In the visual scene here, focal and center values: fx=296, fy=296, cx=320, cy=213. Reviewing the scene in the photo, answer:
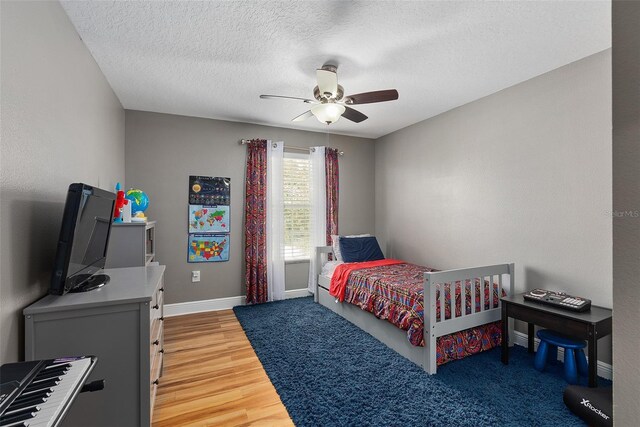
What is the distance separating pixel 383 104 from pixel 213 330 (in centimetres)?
321

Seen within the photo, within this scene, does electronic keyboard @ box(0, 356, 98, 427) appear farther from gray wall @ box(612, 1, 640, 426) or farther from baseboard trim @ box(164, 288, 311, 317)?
baseboard trim @ box(164, 288, 311, 317)

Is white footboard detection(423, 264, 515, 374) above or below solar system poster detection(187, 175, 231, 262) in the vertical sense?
below

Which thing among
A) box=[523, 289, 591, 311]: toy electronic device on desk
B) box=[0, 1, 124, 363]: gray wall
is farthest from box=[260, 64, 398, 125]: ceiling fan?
box=[523, 289, 591, 311]: toy electronic device on desk

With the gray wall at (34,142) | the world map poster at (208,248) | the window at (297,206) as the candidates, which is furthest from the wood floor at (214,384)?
the window at (297,206)

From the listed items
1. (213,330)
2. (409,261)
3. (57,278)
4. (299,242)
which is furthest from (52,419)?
(409,261)

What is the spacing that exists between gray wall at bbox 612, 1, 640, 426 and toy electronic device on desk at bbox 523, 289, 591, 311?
195 cm

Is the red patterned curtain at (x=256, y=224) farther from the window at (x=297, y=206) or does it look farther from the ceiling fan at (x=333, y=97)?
the ceiling fan at (x=333, y=97)

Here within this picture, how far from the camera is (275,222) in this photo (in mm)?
A: 4254

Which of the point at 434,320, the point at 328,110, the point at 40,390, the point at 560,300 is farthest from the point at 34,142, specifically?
the point at 560,300

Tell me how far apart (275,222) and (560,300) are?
323cm

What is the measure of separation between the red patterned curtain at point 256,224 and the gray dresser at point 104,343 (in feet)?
8.76

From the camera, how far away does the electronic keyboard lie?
26.8 inches

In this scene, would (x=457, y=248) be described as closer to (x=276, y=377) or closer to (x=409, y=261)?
(x=409, y=261)

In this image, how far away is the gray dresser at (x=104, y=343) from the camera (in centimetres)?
125
